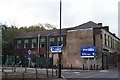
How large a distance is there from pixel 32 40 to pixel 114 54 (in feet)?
67.8

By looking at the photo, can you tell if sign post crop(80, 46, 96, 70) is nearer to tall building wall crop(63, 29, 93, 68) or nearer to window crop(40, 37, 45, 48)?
tall building wall crop(63, 29, 93, 68)

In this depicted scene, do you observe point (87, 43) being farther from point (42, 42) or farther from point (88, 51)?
point (42, 42)

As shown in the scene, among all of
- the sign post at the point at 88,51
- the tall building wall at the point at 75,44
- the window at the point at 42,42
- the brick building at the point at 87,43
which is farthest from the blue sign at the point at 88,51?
the window at the point at 42,42

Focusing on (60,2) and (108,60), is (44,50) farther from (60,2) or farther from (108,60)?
(60,2)

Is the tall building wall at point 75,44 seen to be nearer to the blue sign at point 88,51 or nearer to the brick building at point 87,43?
the brick building at point 87,43

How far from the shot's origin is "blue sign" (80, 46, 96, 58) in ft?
166

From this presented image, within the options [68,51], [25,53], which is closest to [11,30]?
[25,53]

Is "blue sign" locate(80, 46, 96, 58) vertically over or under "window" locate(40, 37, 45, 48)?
under

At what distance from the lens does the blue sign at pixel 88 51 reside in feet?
166

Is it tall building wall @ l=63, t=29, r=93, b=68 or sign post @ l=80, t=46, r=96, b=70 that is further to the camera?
tall building wall @ l=63, t=29, r=93, b=68

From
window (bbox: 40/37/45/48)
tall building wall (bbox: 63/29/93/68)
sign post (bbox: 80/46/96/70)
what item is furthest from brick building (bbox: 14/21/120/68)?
window (bbox: 40/37/45/48)

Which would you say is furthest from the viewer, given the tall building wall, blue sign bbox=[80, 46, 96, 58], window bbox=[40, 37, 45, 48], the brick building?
window bbox=[40, 37, 45, 48]

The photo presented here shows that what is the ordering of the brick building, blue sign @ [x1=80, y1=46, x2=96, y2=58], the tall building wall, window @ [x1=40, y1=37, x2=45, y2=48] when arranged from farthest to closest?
window @ [x1=40, y1=37, x2=45, y2=48] → the tall building wall → the brick building → blue sign @ [x1=80, y1=46, x2=96, y2=58]

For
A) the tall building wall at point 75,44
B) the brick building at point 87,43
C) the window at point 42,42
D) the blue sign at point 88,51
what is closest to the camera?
the blue sign at point 88,51
